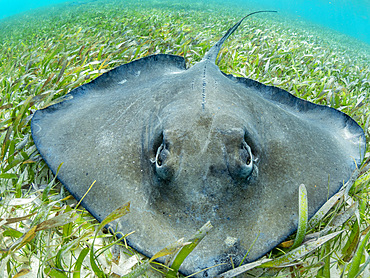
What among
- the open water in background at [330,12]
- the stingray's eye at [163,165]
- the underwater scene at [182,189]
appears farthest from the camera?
the open water in background at [330,12]

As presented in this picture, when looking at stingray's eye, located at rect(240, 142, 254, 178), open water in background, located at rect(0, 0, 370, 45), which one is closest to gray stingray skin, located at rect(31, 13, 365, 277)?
stingray's eye, located at rect(240, 142, 254, 178)

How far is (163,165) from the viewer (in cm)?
141

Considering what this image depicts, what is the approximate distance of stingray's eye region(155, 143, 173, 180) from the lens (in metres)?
1.39

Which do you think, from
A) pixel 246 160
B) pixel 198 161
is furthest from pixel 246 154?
pixel 198 161

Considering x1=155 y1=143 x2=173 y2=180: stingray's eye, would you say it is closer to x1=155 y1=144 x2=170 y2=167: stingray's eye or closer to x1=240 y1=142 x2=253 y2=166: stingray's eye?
x1=155 y1=144 x2=170 y2=167: stingray's eye

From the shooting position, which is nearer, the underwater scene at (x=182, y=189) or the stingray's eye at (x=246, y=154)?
the underwater scene at (x=182, y=189)

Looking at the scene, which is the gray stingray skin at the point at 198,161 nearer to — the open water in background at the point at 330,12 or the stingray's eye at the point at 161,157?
the stingray's eye at the point at 161,157

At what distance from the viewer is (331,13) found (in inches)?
4102

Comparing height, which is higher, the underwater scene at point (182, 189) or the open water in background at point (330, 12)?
the underwater scene at point (182, 189)

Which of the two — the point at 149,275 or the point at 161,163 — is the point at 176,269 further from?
the point at 161,163

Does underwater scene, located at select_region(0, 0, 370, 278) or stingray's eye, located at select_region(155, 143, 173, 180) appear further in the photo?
stingray's eye, located at select_region(155, 143, 173, 180)

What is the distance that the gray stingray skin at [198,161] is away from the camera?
Answer: 4.28ft

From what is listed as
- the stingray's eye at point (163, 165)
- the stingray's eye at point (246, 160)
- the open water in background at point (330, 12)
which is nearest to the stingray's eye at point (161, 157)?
the stingray's eye at point (163, 165)

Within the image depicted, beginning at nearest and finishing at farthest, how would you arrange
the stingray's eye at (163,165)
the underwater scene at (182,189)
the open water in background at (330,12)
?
the underwater scene at (182,189) < the stingray's eye at (163,165) < the open water in background at (330,12)
